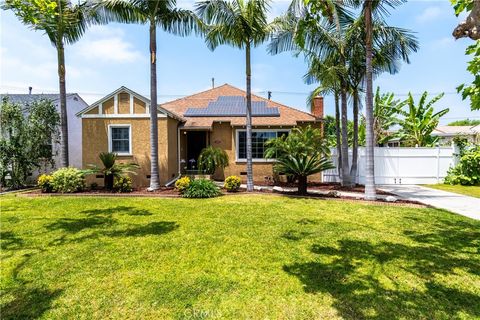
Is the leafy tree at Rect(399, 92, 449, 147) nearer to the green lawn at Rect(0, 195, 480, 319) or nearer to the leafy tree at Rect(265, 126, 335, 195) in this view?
the leafy tree at Rect(265, 126, 335, 195)

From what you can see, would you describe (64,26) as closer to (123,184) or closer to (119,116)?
(119,116)

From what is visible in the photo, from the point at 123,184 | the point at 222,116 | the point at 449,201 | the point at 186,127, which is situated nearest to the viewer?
the point at 449,201

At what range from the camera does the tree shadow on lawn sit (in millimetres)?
3473

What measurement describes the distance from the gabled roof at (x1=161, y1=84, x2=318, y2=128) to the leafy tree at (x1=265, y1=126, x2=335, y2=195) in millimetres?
3750

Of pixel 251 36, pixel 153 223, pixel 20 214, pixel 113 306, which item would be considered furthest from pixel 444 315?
pixel 251 36

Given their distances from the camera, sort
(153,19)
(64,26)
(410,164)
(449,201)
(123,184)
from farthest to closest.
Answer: (410,164) < (64,26) < (153,19) < (123,184) < (449,201)

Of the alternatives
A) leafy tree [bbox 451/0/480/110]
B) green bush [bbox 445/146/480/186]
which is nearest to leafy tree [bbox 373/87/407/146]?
green bush [bbox 445/146/480/186]

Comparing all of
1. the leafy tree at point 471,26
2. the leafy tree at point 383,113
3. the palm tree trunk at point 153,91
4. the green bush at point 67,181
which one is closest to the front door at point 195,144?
the palm tree trunk at point 153,91

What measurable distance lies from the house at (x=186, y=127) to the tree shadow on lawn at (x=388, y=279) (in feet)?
33.9

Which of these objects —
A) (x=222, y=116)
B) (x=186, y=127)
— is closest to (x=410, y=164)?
(x=222, y=116)

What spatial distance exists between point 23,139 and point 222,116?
33.6ft

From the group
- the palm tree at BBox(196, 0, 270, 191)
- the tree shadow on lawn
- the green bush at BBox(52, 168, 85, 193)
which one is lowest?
the tree shadow on lawn

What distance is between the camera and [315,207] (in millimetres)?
9180

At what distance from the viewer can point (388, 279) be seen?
4234 millimetres
